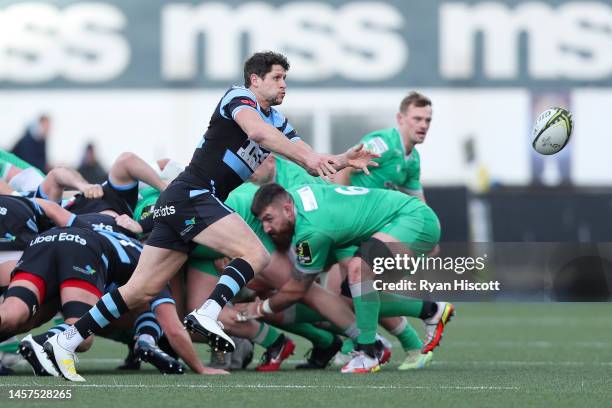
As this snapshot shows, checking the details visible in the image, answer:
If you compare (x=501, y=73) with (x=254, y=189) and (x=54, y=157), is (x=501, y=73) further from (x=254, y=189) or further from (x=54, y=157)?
(x=254, y=189)

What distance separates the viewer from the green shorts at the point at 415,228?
8453 millimetres

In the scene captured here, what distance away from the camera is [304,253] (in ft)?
26.8

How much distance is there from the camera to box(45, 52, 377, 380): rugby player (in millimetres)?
7023

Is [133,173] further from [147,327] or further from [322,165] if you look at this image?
[322,165]

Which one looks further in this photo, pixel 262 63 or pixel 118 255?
pixel 118 255

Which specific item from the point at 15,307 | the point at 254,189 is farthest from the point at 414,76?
the point at 15,307

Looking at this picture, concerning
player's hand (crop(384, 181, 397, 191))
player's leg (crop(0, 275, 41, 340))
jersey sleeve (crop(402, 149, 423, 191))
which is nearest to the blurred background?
jersey sleeve (crop(402, 149, 423, 191))

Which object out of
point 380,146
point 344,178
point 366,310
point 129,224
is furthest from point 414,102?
point 129,224

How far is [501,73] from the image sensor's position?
22000 mm

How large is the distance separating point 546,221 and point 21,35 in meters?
10.1

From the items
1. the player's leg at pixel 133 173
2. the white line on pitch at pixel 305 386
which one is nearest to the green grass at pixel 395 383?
the white line on pitch at pixel 305 386

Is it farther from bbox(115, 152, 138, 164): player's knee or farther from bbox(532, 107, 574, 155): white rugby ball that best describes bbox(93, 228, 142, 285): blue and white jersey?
bbox(532, 107, 574, 155): white rugby ball

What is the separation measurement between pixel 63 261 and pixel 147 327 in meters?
0.71

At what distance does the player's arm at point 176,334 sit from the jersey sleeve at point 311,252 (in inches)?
34.4
